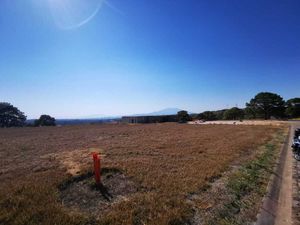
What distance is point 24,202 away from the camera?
541 cm

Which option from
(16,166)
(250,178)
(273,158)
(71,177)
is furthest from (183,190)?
(16,166)

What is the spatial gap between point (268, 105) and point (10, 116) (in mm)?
78955

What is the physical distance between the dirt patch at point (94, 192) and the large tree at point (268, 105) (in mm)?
65418

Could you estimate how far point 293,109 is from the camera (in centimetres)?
6047

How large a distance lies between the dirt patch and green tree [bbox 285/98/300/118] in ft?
219

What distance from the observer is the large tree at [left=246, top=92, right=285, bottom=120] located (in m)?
62.4

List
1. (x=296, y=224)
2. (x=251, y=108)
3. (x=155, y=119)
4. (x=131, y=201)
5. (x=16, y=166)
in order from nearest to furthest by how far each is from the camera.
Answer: (x=296, y=224), (x=131, y=201), (x=16, y=166), (x=251, y=108), (x=155, y=119)

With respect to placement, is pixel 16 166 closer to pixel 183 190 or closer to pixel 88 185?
pixel 88 185

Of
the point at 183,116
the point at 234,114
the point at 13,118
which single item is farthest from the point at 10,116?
the point at 234,114

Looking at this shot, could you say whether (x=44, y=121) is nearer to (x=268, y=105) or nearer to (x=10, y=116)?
(x=10, y=116)

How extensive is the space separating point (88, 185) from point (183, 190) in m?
2.98

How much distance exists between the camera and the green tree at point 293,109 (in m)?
60.6

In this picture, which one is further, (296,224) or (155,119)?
(155,119)

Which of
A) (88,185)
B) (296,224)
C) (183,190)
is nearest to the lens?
(296,224)
